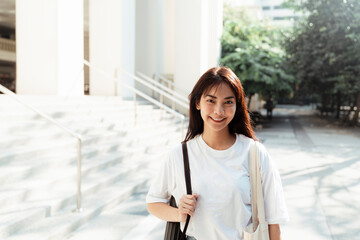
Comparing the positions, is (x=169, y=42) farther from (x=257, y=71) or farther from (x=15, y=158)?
(x=15, y=158)

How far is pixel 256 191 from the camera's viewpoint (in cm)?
162

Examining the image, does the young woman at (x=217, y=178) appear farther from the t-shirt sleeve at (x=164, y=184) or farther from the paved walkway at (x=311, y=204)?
the paved walkway at (x=311, y=204)

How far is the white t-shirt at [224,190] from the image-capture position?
5.23 feet

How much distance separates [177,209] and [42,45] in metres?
7.34

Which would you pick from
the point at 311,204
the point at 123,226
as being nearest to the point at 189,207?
the point at 123,226

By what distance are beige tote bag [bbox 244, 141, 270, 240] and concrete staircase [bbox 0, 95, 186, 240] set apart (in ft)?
8.39

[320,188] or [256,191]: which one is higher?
[256,191]

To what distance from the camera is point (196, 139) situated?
1768mm

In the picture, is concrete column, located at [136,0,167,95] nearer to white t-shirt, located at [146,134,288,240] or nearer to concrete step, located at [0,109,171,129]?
concrete step, located at [0,109,171,129]

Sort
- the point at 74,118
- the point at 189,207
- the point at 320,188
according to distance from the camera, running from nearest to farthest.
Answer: the point at 189,207
the point at 320,188
the point at 74,118

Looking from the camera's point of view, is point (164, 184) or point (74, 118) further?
point (74, 118)

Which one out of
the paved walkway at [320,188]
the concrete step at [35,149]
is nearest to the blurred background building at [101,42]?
the concrete step at [35,149]

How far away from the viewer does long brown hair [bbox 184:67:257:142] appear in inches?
64.7

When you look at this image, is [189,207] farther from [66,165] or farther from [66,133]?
[66,133]
